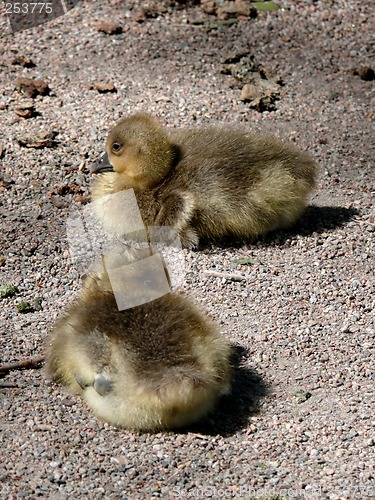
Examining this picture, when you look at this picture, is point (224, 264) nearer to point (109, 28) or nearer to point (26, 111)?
point (26, 111)

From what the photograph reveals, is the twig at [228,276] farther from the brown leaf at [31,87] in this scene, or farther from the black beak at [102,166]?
the brown leaf at [31,87]

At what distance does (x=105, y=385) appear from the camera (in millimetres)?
3215

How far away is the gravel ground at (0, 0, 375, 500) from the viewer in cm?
315

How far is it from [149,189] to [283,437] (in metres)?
1.65

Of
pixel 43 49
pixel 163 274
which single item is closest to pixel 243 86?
pixel 43 49

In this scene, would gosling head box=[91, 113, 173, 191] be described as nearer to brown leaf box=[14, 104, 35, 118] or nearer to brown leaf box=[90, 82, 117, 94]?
brown leaf box=[14, 104, 35, 118]

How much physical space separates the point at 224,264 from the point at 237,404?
103 centimetres

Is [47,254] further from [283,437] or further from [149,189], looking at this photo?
[283,437]

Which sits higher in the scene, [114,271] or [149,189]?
[114,271]

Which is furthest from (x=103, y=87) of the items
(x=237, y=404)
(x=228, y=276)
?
(x=237, y=404)

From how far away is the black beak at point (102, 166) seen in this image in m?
4.66

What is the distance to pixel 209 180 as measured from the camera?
176 inches

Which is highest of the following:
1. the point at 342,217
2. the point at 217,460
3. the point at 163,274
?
the point at 163,274

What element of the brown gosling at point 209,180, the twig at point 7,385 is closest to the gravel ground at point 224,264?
the twig at point 7,385
